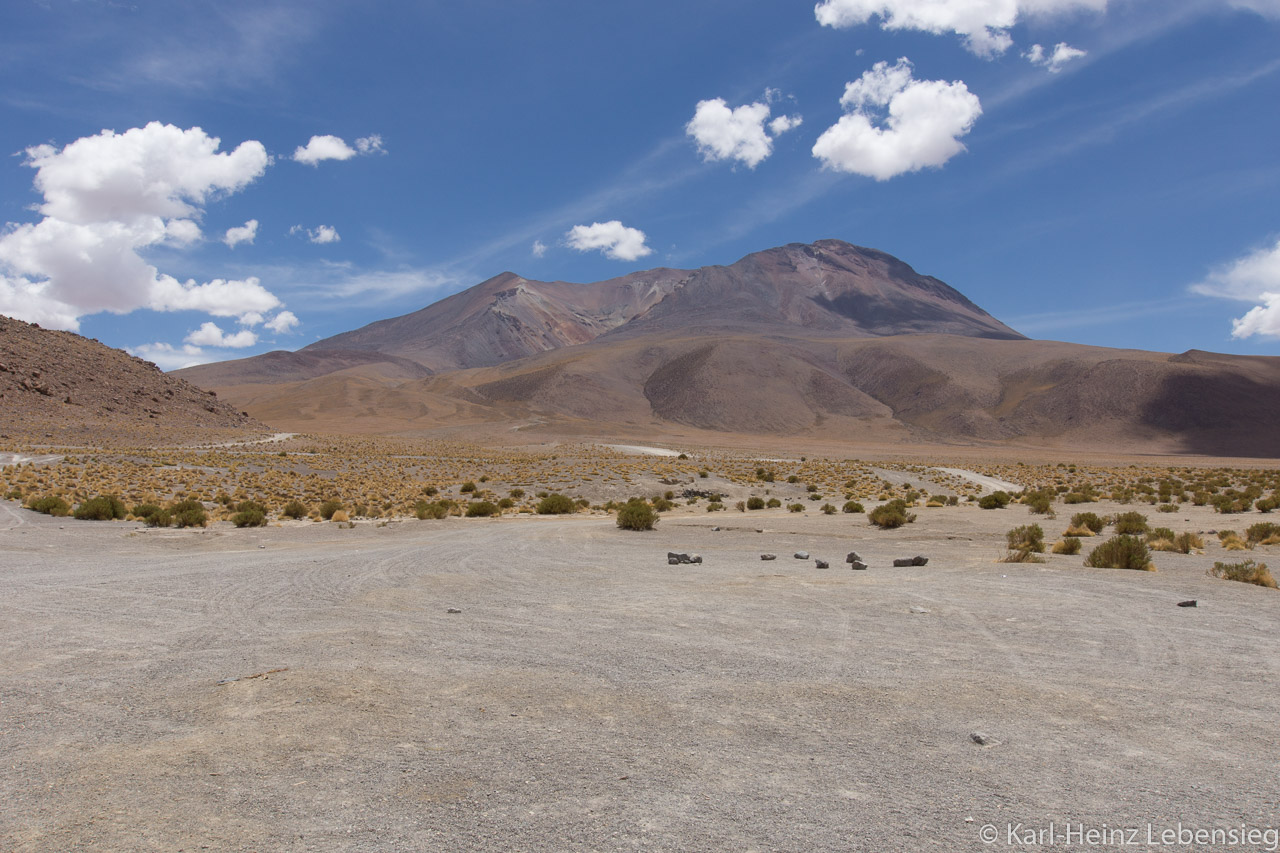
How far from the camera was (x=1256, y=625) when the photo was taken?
882cm

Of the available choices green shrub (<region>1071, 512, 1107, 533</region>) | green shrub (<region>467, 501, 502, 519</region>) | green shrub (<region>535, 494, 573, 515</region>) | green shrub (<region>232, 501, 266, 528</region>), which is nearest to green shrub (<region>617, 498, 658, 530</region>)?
green shrub (<region>467, 501, 502, 519</region>)

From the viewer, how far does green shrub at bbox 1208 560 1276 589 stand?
1152 cm

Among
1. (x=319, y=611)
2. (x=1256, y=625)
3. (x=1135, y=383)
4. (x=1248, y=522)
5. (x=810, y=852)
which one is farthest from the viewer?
(x=1135, y=383)

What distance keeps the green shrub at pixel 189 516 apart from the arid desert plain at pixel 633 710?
9.00 meters

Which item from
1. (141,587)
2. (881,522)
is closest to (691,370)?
(881,522)

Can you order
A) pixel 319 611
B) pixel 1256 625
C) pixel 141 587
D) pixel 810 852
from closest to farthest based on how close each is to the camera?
pixel 810 852
pixel 1256 625
pixel 319 611
pixel 141 587

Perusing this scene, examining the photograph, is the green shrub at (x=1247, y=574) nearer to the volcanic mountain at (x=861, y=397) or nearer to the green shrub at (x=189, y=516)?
the green shrub at (x=189, y=516)

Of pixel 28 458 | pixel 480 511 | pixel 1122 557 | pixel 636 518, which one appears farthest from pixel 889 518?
pixel 28 458

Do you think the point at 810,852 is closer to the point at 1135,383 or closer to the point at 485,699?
the point at 485,699

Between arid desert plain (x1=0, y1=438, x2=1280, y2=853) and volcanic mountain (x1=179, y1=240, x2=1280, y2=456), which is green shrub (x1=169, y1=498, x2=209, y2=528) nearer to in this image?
arid desert plain (x1=0, y1=438, x2=1280, y2=853)

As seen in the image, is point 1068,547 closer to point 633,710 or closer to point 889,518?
point 889,518

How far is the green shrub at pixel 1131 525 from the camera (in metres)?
19.8

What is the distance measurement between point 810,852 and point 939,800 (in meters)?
1.05

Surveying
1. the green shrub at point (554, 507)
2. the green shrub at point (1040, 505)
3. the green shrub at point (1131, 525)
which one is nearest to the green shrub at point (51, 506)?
the green shrub at point (554, 507)
